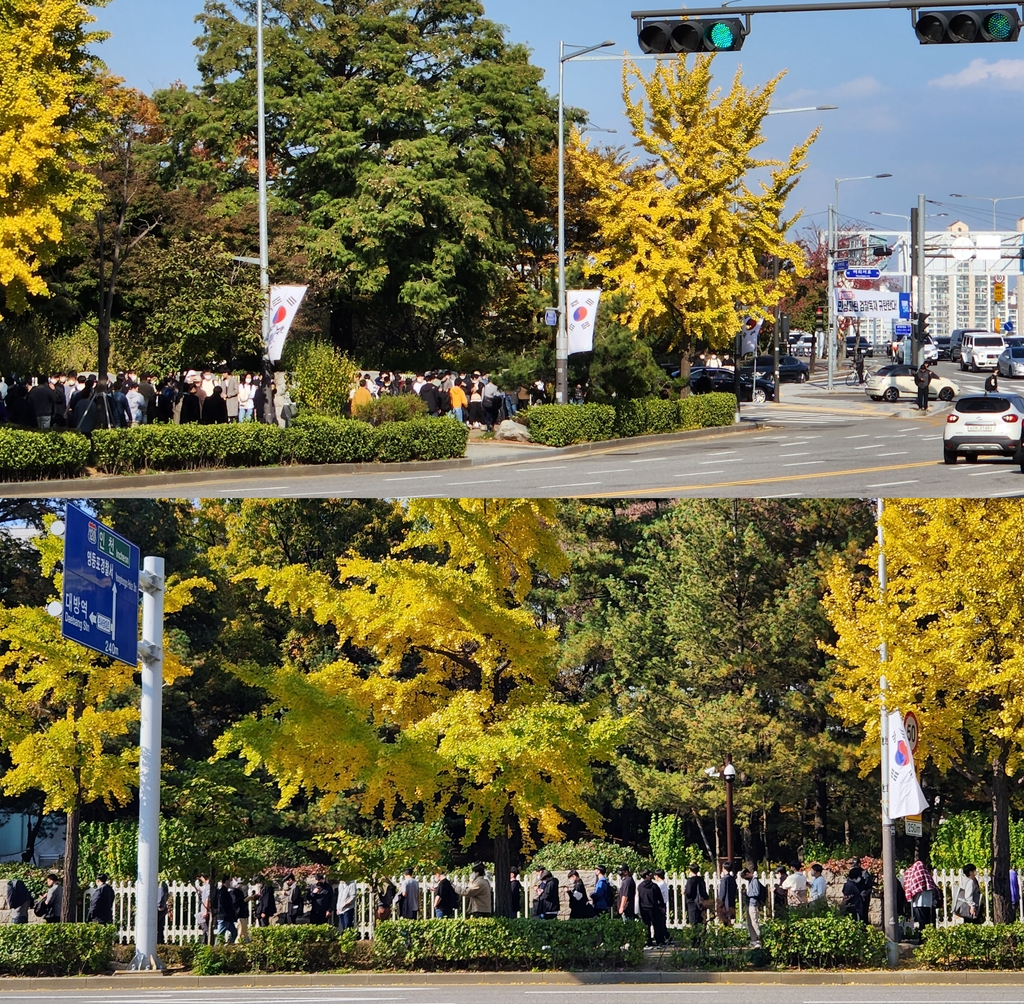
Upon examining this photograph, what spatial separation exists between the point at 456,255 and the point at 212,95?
37.5 feet

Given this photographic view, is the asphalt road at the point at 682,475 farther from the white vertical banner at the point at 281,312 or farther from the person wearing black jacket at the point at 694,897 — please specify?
the person wearing black jacket at the point at 694,897

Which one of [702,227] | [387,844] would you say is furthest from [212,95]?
[387,844]

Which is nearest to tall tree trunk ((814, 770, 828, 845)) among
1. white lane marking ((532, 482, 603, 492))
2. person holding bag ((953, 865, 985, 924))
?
white lane marking ((532, 482, 603, 492))

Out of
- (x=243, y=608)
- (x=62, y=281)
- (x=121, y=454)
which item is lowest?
(x=243, y=608)

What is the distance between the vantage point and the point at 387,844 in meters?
22.7

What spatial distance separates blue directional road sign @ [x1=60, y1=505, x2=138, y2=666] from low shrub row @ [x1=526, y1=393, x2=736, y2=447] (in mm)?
21257

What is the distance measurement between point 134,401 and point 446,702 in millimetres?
15058

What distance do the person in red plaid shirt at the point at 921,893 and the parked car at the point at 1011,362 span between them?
4659 cm

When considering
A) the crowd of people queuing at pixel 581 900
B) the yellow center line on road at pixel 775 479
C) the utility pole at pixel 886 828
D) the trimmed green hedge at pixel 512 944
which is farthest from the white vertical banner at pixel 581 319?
the trimmed green hedge at pixel 512 944

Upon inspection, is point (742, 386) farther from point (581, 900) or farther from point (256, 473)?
point (581, 900)

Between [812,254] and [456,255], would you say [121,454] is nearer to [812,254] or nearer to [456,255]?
[456,255]

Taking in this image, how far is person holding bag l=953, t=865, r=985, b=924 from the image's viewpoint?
21.4m

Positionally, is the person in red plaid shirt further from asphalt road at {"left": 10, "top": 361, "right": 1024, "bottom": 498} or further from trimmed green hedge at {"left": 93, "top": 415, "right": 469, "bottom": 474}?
trimmed green hedge at {"left": 93, "top": 415, "right": 469, "bottom": 474}

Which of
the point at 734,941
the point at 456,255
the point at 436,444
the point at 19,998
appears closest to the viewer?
the point at 19,998
